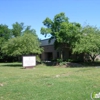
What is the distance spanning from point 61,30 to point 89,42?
6227mm

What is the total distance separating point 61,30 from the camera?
1125 inches

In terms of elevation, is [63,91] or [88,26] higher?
[88,26]

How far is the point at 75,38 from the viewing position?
26500 millimetres

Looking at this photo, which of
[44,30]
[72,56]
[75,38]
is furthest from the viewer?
[72,56]

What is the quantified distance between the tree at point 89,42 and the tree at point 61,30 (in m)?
1.44

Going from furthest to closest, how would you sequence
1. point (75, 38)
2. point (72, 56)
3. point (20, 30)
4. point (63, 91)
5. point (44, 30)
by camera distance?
point (20, 30)
point (72, 56)
point (44, 30)
point (75, 38)
point (63, 91)

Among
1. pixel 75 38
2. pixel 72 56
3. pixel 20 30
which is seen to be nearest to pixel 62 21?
pixel 75 38

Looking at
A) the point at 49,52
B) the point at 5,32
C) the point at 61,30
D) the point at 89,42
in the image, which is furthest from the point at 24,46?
the point at 5,32

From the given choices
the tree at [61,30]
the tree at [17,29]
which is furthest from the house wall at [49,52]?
the tree at [17,29]

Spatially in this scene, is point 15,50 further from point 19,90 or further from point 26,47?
point 19,90

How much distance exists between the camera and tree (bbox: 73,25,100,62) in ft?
77.5

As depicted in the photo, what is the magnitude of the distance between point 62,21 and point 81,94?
995 inches

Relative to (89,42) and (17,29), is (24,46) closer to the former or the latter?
(89,42)

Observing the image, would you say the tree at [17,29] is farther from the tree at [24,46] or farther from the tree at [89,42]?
the tree at [89,42]
